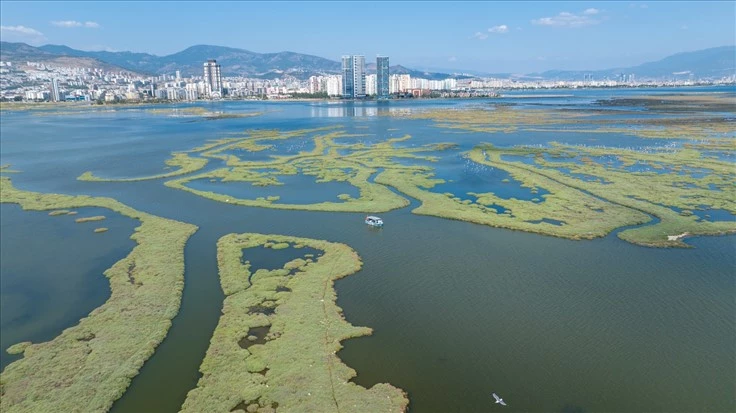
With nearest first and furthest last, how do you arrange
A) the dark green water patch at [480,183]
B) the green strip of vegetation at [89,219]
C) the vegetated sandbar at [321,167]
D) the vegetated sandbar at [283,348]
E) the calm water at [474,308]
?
the vegetated sandbar at [283,348] → the calm water at [474,308] → the green strip of vegetation at [89,219] → the vegetated sandbar at [321,167] → the dark green water patch at [480,183]

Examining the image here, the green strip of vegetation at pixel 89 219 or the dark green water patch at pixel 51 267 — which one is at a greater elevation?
the green strip of vegetation at pixel 89 219

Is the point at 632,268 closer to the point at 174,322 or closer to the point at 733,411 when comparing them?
the point at 733,411

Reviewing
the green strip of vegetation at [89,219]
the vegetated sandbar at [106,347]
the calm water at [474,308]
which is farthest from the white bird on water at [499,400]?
the green strip of vegetation at [89,219]

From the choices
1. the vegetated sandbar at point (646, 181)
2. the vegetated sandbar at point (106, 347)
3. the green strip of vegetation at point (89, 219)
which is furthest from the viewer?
the green strip of vegetation at point (89, 219)

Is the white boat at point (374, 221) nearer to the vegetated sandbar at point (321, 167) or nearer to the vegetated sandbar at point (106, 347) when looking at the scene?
the vegetated sandbar at point (321, 167)

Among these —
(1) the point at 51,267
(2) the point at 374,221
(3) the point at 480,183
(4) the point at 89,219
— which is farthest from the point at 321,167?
(1) the point at 51,267

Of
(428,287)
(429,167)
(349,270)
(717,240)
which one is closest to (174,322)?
(349,270)
